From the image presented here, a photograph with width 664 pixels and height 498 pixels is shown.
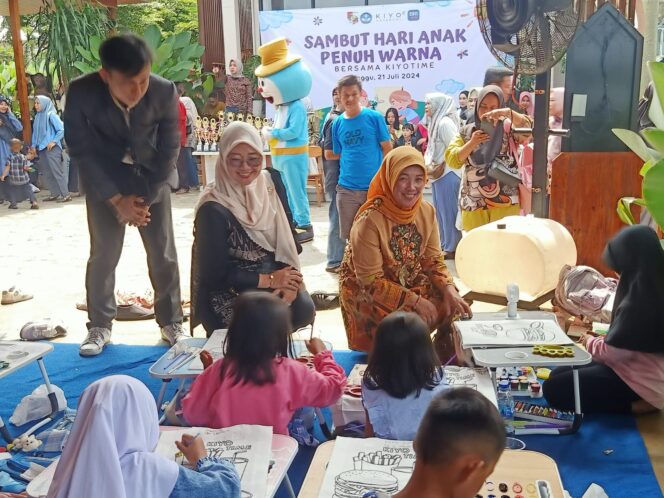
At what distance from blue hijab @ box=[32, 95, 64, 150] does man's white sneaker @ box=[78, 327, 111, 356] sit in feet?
22.2

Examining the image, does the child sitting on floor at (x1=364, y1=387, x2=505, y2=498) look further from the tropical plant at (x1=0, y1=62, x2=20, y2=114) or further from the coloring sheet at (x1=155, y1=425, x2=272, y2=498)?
the tropical plant at (x1=0, y1=62, x2=20, y2=114)

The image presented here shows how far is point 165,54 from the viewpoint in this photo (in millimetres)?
11227

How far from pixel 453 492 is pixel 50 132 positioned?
969 centimetres

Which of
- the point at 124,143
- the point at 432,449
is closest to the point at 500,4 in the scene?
the point at 124,143

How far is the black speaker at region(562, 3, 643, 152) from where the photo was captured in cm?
417

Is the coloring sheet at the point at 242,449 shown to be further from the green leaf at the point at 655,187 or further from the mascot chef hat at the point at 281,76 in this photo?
the mascot chef hat at the point at 281,76

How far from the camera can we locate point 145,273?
18.8ft

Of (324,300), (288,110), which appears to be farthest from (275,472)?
(288,110)

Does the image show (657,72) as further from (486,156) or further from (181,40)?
(181,40)

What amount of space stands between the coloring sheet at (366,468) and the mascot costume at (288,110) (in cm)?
450

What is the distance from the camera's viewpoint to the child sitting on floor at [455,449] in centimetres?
143

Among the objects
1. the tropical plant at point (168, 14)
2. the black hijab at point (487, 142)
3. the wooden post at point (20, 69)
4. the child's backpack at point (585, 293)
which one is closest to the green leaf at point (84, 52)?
the wooden post at point (20, 69)

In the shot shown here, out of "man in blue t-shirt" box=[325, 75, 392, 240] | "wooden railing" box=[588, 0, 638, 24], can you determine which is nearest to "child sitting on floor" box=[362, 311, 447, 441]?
"man in blue t-shirt" box=[325, 75, 392, 240]

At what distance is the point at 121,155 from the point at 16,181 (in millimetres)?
6476
